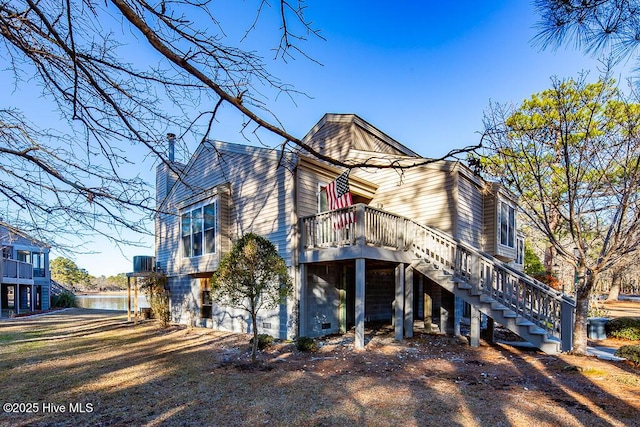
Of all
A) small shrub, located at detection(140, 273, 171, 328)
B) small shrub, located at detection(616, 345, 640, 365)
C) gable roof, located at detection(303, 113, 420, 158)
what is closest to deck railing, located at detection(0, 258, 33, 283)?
small shrub, located at detection(140, 273, 171, 328)

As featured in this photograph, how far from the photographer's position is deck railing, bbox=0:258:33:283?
2152 centimetres

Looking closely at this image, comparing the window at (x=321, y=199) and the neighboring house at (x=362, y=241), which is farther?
the window at (x=321, y=199)

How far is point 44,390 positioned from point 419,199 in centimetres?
1023

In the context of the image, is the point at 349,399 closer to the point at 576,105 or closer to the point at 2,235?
the point at 2,235

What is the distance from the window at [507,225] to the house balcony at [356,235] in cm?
492

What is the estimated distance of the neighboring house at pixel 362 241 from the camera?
897cm

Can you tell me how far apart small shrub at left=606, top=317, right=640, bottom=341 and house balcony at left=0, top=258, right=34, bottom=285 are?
28.4 m

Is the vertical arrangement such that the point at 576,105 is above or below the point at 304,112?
above

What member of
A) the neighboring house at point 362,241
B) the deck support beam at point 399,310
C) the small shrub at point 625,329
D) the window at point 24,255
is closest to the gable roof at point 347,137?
the neighboring house at point 362,241

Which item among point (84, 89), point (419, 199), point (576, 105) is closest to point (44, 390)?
point (84, 89)

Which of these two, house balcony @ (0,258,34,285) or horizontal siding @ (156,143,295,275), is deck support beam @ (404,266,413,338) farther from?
house balcony @ (0,258,34,285)

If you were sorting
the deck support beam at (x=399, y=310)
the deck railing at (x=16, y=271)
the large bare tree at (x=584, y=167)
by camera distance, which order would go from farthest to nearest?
the deck railing at (x=16, y=271), the deck support beam at (x=399, y=310), the large bare tree at (x=584, y=167)

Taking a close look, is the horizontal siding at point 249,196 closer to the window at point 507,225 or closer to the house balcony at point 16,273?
the window at point 507,225

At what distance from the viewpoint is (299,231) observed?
10359 millimetres
